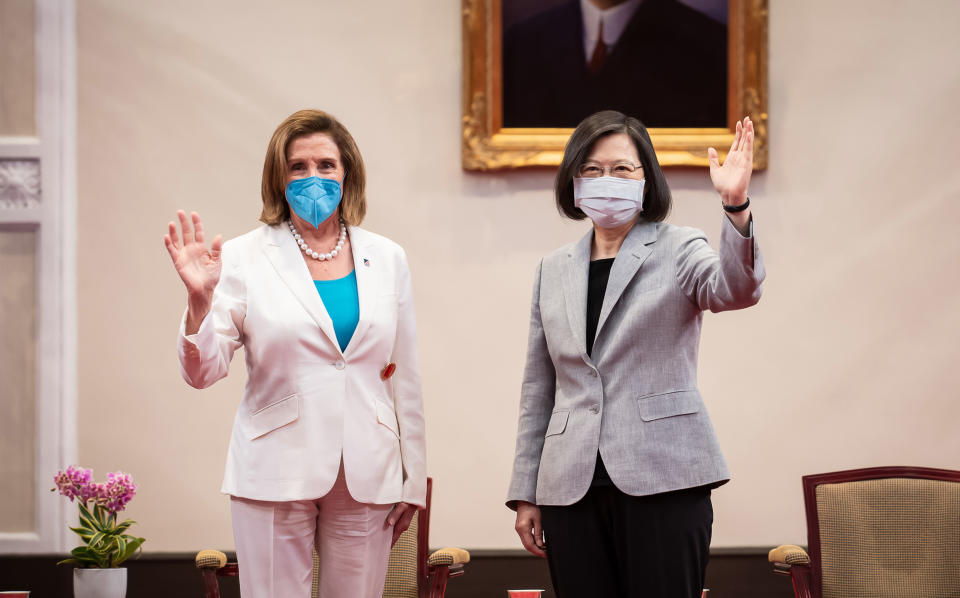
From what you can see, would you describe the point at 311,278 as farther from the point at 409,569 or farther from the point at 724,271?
the point at 409,569

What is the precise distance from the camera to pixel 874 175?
12.4 ft

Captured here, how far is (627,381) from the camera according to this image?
6.51 feet

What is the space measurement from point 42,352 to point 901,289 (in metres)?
3.64

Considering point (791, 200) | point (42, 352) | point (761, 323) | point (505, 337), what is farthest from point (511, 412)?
point (42, 352)

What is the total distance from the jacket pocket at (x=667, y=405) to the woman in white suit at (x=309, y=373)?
0.63 m

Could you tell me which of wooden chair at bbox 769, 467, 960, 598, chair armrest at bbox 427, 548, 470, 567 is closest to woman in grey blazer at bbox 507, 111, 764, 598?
chair armrest at bbox 427, 548, 470, 567

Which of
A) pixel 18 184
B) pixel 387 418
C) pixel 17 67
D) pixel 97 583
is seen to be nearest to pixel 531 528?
pixel 387 418

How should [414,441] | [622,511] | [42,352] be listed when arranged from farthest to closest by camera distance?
[42,352] < [414,441] < [622,511]

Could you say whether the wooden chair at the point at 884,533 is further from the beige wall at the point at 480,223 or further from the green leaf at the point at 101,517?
the green leaf at the point at 101,517

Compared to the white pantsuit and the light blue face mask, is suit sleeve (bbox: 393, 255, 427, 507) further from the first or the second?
the light blue face mask

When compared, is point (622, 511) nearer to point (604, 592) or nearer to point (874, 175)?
point (604, 592)

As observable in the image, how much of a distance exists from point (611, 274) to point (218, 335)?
926mm

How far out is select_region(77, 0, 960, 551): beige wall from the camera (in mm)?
3771

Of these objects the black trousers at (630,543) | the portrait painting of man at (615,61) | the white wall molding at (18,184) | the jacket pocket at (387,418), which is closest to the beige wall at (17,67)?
the white wall molding at (18,184)
